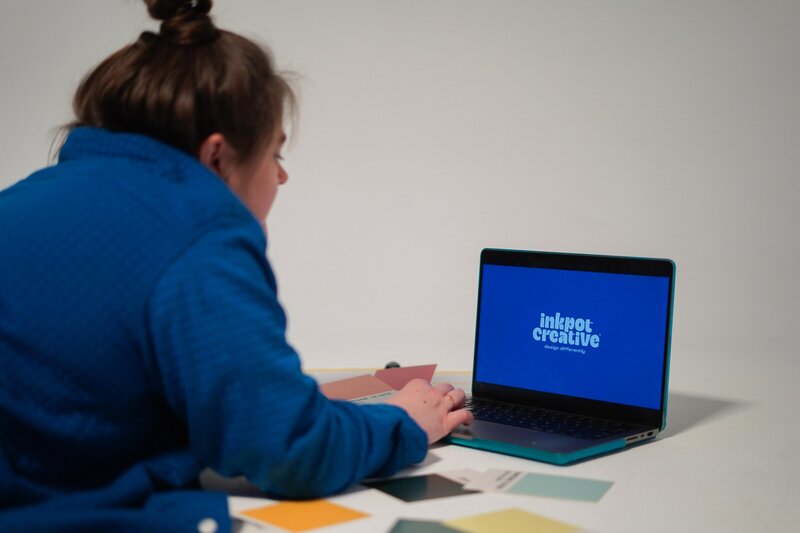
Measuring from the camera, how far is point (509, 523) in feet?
3.67

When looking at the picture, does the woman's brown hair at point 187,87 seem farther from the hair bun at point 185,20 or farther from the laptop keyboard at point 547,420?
the laptop keyboard at point 547,420

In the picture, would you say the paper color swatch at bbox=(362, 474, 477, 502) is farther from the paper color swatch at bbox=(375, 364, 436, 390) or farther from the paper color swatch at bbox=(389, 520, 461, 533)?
the paper color swatch at bbox=(375, 364, 436, 390)

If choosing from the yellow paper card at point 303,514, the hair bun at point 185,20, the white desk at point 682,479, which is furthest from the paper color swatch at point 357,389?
the hair bun at point 185,20

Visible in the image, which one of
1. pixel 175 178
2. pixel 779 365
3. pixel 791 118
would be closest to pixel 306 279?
pixel 779 365

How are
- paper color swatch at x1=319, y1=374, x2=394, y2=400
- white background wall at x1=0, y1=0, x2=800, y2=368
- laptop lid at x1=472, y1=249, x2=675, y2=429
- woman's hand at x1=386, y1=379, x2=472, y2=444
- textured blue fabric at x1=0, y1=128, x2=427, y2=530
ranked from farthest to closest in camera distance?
white background wall at x1=0, y1=0, x2=800, y2=368
paper color swatch at x1=319, y1=374, x2=394, y2=400
laptop lid at x1=472, y1=249, x2=675, y2=429
woman's hand at x1=386, y1=379, x2=472, y2=444
textured blue fabric at x1=0, y1=128, x2=427, y2=530

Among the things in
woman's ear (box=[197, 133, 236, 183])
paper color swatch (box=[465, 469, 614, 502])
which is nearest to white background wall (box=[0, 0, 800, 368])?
paper color swatch (box=[465, 469, 614, 502])

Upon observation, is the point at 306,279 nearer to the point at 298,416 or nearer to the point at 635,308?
the point at 635,308

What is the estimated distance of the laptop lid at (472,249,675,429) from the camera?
4.91ft

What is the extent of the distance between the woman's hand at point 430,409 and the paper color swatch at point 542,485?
116 mm

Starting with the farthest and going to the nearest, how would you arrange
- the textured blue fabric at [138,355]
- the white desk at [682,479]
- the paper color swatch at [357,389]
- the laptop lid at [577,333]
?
the paper color swatch at [357,389] → the laptop lid at [577,333] → the white desk at [682,479] → the textured blue fabric at [138,355]

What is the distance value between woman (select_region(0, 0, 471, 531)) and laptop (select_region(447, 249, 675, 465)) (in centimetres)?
38

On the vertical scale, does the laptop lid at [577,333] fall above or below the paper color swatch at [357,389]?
above

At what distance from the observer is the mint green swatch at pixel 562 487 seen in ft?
4.00

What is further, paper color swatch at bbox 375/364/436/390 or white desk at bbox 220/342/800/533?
paper color swatch at bbox 375/364/436/390
